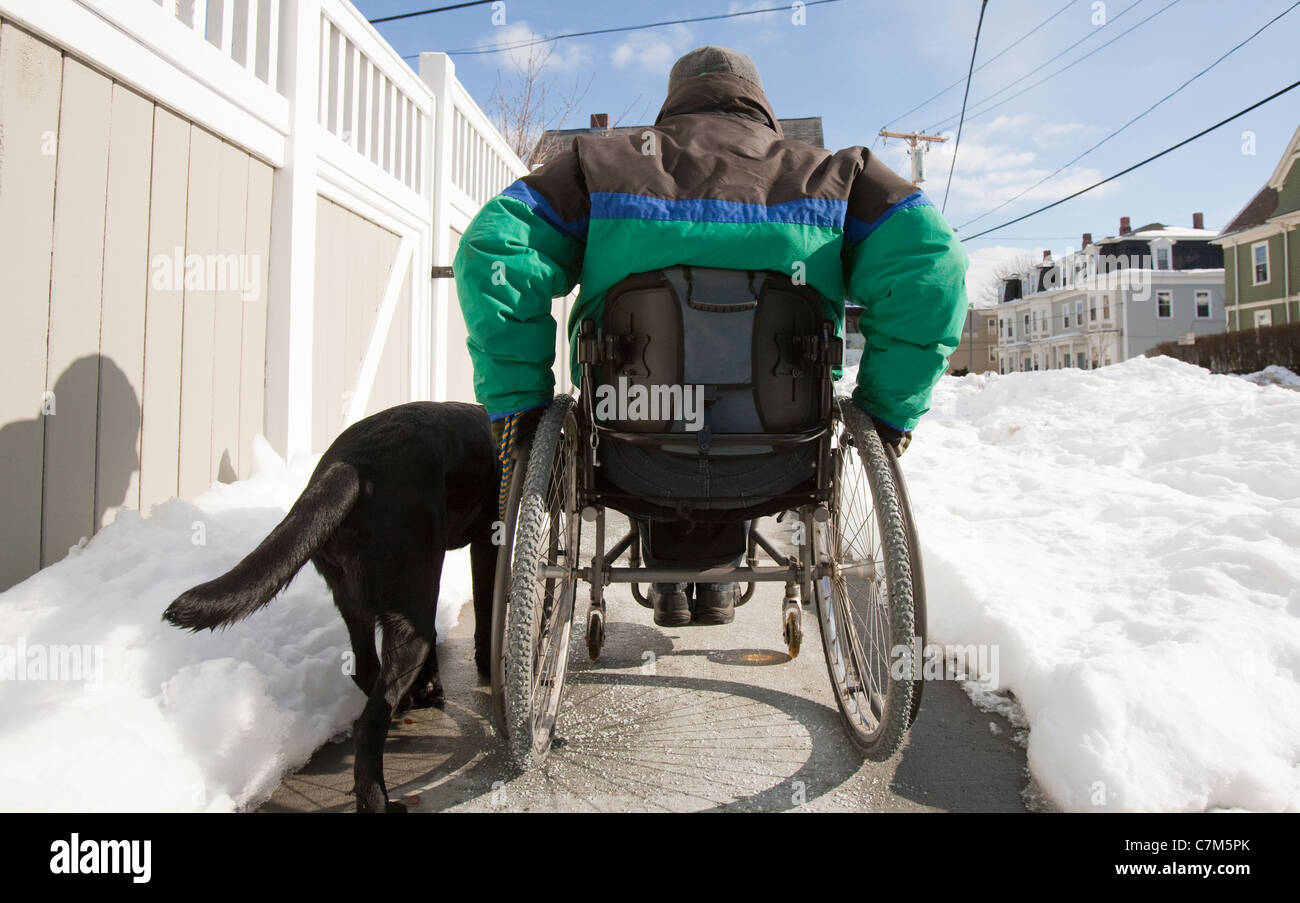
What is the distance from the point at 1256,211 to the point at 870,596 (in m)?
34.0

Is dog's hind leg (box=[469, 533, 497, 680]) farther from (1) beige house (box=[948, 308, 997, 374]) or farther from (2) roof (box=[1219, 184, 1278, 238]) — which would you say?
(1) beige house (box=[948, 308, 997, 374])

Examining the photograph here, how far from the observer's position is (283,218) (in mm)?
3570

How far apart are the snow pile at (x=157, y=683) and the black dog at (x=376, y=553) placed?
0.25m

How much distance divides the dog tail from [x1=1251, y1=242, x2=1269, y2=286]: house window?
110ft

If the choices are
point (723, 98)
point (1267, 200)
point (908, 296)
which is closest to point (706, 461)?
point (908, 296)

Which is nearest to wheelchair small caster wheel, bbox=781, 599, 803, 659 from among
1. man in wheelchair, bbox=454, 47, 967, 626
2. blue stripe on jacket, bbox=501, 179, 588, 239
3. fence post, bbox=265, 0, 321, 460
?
man in wheelchair, bbox=454, 47, 967, 626

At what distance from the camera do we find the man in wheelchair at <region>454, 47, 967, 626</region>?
1.89m

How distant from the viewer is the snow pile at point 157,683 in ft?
5.24

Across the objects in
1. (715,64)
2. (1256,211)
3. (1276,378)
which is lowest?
(715,64)

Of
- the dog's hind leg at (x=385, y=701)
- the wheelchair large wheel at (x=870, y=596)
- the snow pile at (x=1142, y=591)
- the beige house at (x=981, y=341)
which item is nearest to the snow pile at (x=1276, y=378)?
the snow pile at (x=1142, y=591)

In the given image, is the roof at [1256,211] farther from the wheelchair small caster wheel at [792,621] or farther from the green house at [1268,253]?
the wheelchair small caster wheel at [792,621]

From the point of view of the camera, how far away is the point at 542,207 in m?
1.96

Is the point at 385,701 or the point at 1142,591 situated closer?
the point at 385,701

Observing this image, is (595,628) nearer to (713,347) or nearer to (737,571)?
(737,571)
